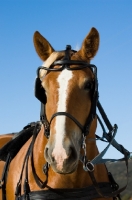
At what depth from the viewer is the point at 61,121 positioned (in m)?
4.75

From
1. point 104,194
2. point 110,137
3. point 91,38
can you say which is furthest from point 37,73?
point 104,194

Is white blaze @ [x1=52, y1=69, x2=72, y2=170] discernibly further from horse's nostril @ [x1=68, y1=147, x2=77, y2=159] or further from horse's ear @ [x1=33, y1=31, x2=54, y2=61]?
horse's ear @ [x1=33, y1=31, x2=54, y2=61]

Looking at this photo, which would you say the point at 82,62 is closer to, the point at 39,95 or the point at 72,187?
the point at 39,95

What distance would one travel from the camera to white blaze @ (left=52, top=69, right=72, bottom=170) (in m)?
4.51

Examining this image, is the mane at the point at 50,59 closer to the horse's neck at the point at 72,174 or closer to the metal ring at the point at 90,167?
the horse's neck at the point at 72,174

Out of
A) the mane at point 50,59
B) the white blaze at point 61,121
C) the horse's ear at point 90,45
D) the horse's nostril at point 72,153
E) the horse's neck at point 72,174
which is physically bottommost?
the horse's neck at point 72,174

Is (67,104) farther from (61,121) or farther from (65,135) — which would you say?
(65,135)

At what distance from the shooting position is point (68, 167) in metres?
4.58

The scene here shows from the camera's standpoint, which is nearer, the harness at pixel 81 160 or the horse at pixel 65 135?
the horse at pixel 65 135

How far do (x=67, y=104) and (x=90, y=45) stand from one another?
1131 millimetres

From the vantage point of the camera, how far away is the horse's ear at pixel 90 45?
5.65 meters

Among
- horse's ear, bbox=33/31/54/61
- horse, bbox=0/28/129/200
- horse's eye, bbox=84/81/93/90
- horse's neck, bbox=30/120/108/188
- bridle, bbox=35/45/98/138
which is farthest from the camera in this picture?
horse's ear, bbox=33/31/54/61

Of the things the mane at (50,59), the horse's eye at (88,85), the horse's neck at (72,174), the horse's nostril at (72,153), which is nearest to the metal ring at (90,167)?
the horse's neck at (72,174)

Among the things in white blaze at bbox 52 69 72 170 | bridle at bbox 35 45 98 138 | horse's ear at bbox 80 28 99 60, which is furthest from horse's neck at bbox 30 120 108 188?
horse's ear at bbox 80 28 99 60
